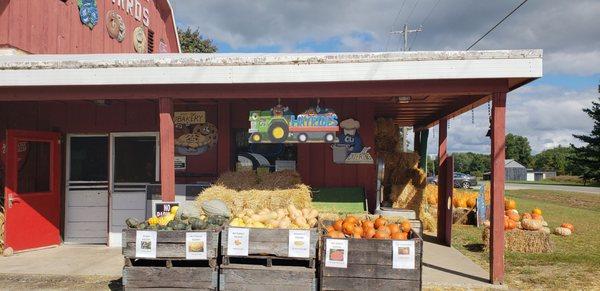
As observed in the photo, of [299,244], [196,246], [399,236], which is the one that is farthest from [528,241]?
[196,246]

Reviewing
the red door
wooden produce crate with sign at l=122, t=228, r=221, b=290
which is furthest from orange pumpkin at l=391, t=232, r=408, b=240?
the red door

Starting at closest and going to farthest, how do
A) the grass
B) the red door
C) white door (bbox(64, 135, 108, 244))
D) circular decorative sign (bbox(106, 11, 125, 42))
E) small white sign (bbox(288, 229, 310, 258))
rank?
small white sign (bbox(288, 229, 310, 258)) → the grass → the red door → white door (bbox(64, 135, 108, 244)) → circular decorative sign (bbox(106, 11, 125, 42))

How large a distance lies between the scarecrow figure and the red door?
6009mm

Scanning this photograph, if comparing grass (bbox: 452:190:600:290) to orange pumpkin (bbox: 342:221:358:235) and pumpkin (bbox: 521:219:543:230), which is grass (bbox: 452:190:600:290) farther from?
orange pumpkin (bbox: 342:221:358:235)

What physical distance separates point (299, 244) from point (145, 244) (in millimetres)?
2012

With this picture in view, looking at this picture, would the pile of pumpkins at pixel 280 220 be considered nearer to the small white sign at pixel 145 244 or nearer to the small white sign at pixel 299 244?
the small white sign at pixel 299 244

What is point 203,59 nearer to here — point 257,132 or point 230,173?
point 257,132

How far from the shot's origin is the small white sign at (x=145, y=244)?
616 cm

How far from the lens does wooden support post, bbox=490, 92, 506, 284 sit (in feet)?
22.6

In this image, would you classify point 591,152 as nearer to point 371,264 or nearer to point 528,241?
point 528,241

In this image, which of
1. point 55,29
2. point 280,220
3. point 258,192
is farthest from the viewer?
point 55,29

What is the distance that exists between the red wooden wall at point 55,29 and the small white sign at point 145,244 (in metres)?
6.48

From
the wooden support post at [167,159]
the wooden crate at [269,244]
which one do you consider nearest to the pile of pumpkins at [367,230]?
the wooden crate at [269,244]

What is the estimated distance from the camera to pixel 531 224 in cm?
1015
